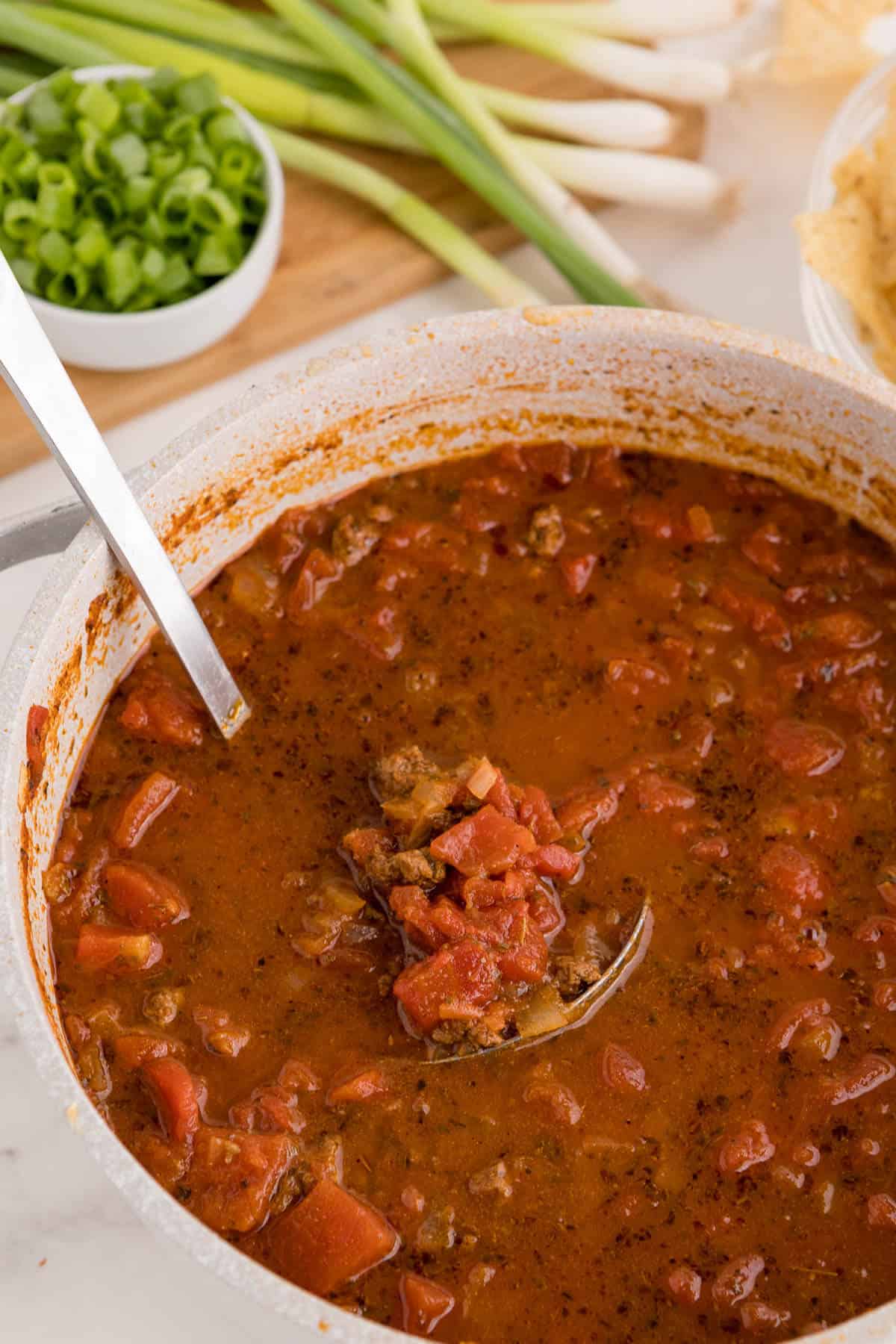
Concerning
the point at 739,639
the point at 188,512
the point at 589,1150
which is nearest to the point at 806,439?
the point at 739,639

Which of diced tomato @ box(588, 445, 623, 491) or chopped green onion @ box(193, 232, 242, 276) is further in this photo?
chopped green onion @ box(193, 232, 242, 276)

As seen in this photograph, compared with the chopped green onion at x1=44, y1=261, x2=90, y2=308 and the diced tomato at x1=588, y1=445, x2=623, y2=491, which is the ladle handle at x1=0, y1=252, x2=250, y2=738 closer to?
the diced tomato at x1=588, y1=445, x2=623, y2=491

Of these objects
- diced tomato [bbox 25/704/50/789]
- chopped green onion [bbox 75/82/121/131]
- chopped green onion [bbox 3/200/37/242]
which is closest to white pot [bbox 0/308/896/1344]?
diced tomato [bbox 25/704/50/789]

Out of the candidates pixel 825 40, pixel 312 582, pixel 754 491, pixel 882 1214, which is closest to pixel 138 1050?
pixel 312 582

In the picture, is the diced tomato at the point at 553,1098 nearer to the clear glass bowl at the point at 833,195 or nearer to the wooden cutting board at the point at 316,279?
the clear glass bowl at the point at 833,195

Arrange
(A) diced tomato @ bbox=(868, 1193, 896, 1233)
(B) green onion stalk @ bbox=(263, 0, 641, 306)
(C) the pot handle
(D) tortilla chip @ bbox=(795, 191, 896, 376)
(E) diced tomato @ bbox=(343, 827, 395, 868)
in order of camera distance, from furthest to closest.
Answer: (B) green onion stalk @ bbox=(263, 0, 641, 306), (D) tortilla chip @ bbox=(795, 191, 896, 376), (C) the pot handle, (E) diced tomato @ bbox=(343, 827, 395, 868), (A) diced tomato @ bbox=(868, 1193, 896, 1233)
